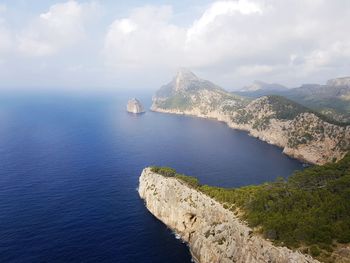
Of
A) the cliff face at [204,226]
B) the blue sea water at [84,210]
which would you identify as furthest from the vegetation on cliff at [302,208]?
the blue sea water at [84,210]

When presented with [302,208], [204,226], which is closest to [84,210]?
[204,226]

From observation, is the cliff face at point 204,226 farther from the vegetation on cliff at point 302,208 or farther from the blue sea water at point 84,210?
the blue sea water at point 84,210

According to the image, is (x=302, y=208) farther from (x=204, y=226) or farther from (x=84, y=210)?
(x=84, y=210)

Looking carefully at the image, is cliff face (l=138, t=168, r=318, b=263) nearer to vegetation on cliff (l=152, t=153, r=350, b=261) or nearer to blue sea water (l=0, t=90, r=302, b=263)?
vegetation on cliff (l=152, t=153, r=350, b=261)

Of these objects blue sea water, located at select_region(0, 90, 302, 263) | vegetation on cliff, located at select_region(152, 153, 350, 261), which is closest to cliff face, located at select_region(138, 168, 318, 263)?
vegetation on cliff, located at select_region(152, 153, 350, 261)

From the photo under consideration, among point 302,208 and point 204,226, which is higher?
point 302,208

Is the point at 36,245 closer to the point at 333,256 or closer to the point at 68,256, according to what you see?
the point at 68,256
